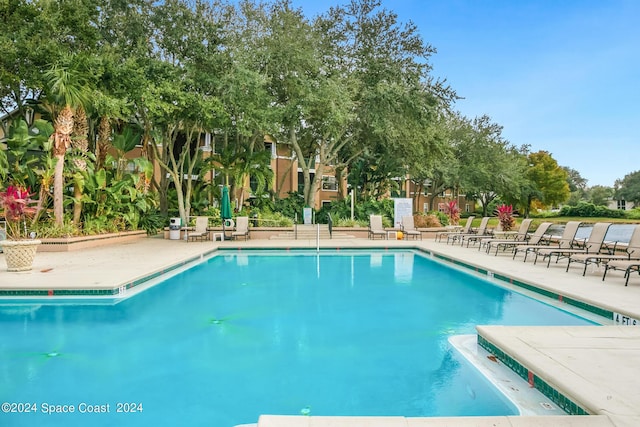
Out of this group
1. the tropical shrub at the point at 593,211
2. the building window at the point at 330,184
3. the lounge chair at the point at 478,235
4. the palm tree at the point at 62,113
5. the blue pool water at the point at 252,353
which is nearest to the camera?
the blue pool water at the point at 252,353

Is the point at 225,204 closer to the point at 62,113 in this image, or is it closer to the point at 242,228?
the point at 242,228

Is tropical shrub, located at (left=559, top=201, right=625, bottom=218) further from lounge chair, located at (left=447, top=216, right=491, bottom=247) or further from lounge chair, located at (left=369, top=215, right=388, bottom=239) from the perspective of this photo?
lounge chair, located at (left=369, top=215, right=388, bottom=239)

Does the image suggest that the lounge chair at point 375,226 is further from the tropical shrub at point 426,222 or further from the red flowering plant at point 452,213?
the red flowering plant at point 452,213

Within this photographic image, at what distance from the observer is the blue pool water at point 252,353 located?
13.0 ft

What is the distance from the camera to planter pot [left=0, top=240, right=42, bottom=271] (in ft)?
30.4

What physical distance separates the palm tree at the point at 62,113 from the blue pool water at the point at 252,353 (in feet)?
24.3

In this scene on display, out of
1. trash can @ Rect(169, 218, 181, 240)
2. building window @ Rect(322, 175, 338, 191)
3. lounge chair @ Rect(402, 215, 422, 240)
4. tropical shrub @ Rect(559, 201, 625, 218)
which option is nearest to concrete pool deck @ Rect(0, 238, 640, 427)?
trash can @ Rect(169, 218, 181, 240)

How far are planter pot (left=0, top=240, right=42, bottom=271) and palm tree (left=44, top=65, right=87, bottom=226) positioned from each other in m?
5.46

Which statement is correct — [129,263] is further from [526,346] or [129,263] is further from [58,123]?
[526,346]

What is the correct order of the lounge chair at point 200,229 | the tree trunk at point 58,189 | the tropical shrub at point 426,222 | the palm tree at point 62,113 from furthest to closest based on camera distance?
1. the tropical shrub at point 426,222
2. the lounge chair at point 200,229
3. the tree trunk at point 58,189
4. the palm tree at point 62,113

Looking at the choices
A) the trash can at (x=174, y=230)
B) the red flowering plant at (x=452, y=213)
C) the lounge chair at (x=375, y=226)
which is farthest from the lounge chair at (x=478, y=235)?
Result: the trash can at (x=174, y=230)

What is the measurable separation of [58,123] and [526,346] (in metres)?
15.4

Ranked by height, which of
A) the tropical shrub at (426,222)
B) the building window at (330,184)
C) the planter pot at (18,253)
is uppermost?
the building window at (330,184)

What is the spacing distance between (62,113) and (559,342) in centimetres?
1566
